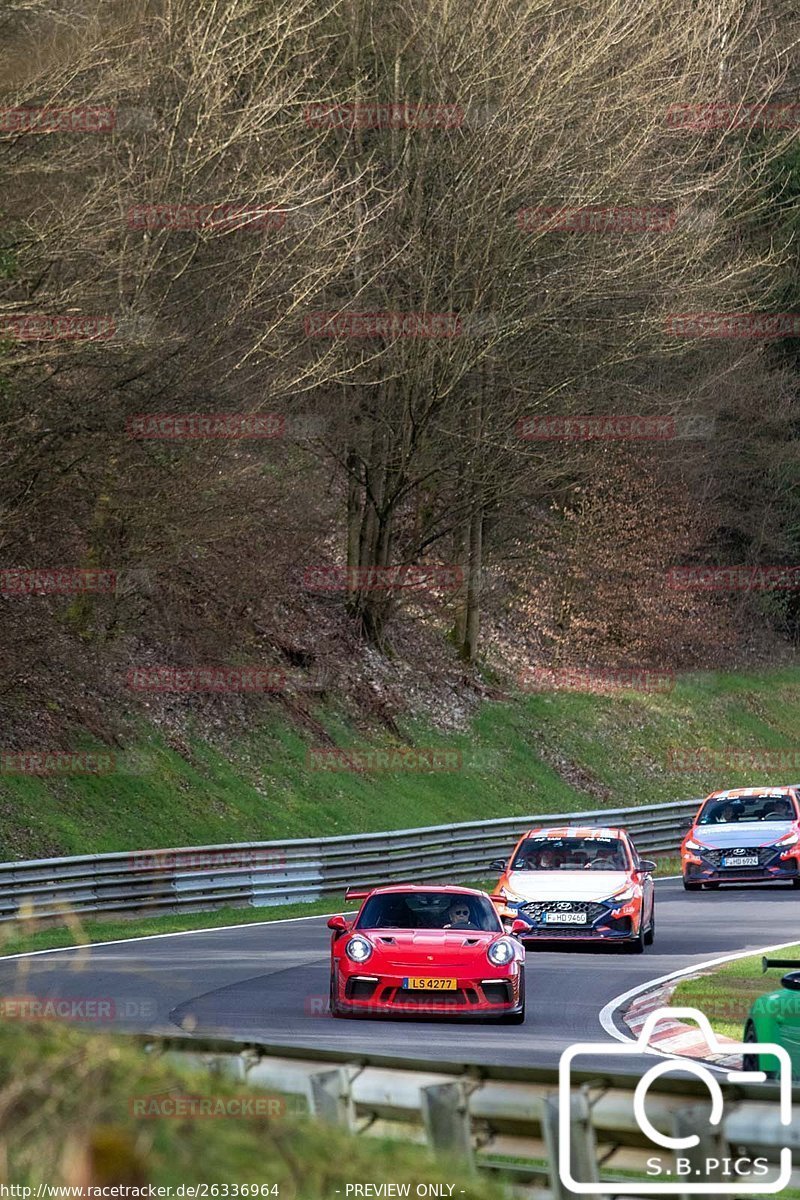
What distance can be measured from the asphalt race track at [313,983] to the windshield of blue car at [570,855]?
1.07 metres

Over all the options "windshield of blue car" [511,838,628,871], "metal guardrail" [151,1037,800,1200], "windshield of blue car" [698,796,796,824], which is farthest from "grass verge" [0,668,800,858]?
"metal guardrail" [151,1037,800,1200]

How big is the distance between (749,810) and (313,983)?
14.2m

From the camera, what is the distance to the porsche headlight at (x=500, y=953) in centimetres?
1583

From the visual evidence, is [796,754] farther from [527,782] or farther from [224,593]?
[224,593]

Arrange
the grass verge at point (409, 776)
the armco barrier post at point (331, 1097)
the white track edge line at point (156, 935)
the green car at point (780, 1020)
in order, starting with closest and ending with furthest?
1. the armco barrier post at point (331, 1097)
2. the green car at point (780, 1020)
3. the white track edge line at point (156, 935)
4. the grass verge at point (409, 776)

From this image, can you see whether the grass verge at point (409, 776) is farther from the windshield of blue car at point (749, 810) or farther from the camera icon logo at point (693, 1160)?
the camera icon logo at point (693, 1160)

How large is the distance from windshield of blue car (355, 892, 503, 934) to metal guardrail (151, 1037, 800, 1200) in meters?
10.8

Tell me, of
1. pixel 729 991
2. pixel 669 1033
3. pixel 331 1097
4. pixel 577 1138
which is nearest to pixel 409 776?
pixel 729 991

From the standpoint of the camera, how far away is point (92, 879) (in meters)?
24.1

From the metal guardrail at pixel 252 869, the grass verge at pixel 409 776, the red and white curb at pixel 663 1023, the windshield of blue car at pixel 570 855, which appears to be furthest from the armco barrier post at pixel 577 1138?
the grass verge at pixel 409 776

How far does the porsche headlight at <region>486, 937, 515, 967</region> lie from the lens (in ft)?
51.9

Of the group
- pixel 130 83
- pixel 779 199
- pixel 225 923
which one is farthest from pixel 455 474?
pixel 779 199

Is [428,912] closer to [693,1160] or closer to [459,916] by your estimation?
[459,916]

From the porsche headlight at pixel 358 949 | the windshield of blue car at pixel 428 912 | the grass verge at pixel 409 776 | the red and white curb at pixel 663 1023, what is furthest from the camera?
the grass verge at pixel 409 776
